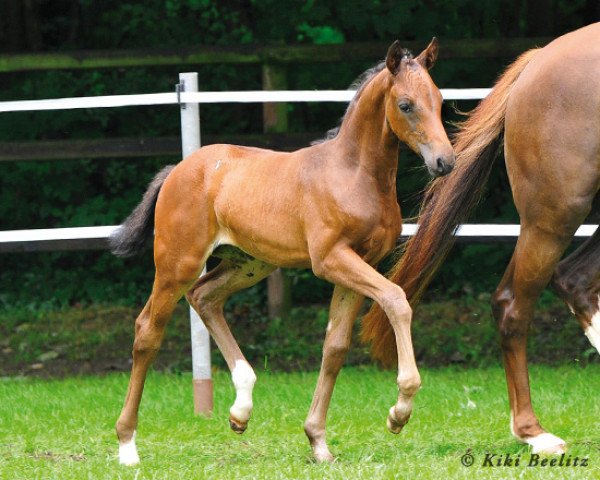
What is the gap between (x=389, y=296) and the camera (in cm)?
454

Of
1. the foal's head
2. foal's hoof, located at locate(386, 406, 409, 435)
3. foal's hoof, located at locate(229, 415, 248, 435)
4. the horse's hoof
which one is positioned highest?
the foal's head

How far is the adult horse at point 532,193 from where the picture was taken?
16.1 feet

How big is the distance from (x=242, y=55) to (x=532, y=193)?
3.50 meters

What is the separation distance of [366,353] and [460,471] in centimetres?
398

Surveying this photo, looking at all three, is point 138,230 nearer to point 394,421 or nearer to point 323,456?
point 323,456

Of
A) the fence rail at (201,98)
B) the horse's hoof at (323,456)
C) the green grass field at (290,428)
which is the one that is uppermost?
the fence rail at (201,98)

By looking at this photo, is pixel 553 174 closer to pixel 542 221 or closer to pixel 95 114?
pixel 542 221

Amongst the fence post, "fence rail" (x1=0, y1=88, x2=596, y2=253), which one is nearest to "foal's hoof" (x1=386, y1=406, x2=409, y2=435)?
"fence rail" (x1=0, y1=88, x2=596, y2=253)

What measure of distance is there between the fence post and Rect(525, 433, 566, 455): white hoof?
3.03 metres

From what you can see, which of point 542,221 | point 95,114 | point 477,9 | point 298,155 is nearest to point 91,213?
point 95,114

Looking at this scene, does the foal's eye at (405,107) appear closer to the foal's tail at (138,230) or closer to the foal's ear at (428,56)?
the foal's ear at (428,56)

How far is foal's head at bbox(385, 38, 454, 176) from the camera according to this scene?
4414 mm

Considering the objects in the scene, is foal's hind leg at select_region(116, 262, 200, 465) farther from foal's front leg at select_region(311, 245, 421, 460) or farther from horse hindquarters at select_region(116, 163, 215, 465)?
foal's front leg at select_region(311, 245, 421, 460)

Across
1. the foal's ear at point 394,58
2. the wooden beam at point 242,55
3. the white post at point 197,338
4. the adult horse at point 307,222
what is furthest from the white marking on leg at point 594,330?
the wooden beam at point 242,55
